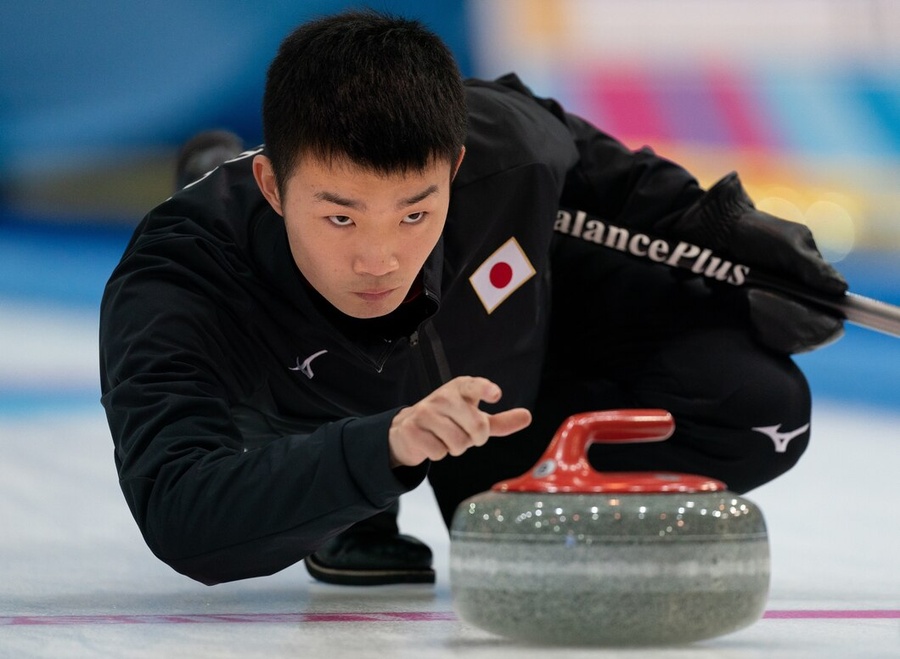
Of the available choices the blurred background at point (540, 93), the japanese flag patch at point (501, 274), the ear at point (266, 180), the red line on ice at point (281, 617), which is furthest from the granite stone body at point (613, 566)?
the blurred background at point (540, 93)

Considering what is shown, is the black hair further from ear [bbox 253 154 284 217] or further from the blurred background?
the blurred background

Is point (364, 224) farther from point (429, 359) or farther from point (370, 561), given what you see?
point (370, 561)

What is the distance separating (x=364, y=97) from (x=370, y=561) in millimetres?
735

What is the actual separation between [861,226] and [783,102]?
80 cm

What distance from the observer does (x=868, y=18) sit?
616cm

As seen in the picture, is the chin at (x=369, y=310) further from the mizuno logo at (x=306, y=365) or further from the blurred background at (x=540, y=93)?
the blurred background at (x=540, y=93)

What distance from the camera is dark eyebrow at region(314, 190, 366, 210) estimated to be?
1.28 meters

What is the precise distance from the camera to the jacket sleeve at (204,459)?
1119 millimetres

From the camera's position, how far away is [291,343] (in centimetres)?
155

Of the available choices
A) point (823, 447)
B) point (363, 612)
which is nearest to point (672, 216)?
point (363, 612)

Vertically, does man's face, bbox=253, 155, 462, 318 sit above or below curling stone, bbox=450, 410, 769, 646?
above

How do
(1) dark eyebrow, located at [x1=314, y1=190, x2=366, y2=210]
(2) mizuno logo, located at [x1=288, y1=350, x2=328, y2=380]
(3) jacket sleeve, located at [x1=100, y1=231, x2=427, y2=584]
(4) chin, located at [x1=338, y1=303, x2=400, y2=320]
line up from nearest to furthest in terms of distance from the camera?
(3) jacket sleeve, located at [x1=100, y1=231, x2=427, y2=584] < (1) dark eyebrow, located at [x1=314, y1=190, x2=366, y2=210] < (4) chin, located at [x1=338, y1=303, x2=400, y2=320] < (2) mizuno logo, located at [x1=288, y1=350, x2=328, y2=380]

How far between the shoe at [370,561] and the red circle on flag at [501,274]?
40 cm

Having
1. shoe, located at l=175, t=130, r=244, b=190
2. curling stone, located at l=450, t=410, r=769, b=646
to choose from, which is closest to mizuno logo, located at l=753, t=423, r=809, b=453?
curling stone, located at l=450, t=410, r=769, b=646
